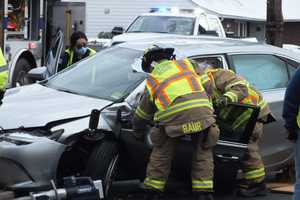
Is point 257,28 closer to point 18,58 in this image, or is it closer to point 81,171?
point 18,58

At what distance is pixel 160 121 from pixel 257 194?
1539mm

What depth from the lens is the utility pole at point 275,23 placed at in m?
11.2

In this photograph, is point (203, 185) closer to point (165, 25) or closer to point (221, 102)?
point (221, 102)

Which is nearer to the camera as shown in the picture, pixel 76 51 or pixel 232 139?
pixel 232 139

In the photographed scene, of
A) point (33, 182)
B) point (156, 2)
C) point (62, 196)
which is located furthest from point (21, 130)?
point (156, 2)

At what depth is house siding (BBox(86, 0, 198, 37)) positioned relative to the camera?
2722 centimetres

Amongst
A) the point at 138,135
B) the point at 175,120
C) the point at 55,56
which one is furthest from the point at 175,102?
the point at 55,56

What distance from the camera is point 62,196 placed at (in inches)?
195

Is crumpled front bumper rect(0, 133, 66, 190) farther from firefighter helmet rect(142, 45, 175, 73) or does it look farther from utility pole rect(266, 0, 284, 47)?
utility pole rect(266, 0, 284, 47)

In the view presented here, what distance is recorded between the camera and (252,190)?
6.28 m

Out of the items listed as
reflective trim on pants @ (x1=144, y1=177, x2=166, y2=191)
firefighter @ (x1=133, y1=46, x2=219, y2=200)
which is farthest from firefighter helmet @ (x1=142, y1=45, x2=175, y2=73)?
reflective trim on pants @ (x1=144, y1=177, x2=166, y2=191)

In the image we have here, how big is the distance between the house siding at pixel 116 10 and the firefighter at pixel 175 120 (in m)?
21.7

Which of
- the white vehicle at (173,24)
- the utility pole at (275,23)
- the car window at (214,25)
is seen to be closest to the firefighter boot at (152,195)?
the utility pole at (275,23)

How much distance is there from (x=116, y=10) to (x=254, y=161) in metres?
22.6
